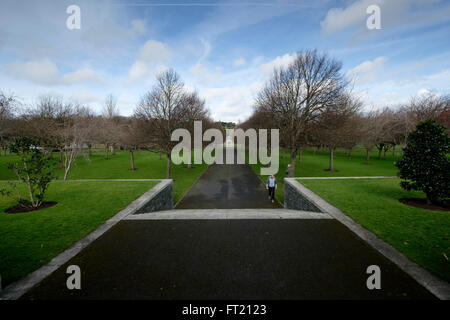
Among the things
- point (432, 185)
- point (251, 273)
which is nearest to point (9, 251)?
point (251, 273)

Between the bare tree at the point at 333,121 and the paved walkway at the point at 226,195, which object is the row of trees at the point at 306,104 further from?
the paved walkway at the point at 226,195

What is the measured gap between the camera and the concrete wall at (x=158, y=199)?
26.9ft

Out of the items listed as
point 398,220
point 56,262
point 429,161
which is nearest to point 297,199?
point 398,220

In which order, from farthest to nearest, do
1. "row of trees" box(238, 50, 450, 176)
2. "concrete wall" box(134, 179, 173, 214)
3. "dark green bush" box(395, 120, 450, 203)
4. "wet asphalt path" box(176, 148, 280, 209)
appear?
"row of trees" box(238, 50, 450, 176) → "wet asphalt path" box(176, 148, 280, 209) → "concrete wall" box(134, 179, 173, 214) → "dark green bush" box(395, 120, 450, 203)

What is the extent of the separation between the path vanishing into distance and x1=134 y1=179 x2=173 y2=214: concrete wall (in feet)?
6.54

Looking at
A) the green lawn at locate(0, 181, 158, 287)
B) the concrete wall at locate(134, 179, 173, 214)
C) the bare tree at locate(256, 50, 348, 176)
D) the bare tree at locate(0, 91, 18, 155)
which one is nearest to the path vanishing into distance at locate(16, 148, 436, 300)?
the green lawn at locate(0, 181, 158, 287)

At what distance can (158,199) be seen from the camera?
9.51 metres

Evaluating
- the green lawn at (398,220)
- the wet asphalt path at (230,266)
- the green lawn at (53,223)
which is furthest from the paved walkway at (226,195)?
the wet asphalt path at (230,266)

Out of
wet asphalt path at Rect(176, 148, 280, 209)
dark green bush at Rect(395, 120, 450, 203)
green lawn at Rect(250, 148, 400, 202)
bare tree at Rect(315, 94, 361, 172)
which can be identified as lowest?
wet asphalt path at Rect(176, 148, 280, 209)

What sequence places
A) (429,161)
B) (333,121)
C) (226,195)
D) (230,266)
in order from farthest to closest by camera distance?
(333,121), (226,195), (429,161), (230,266)

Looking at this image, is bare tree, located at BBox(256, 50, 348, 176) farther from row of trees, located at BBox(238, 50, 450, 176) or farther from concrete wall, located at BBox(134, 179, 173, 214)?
concrete wall, located at BBox(134, 179, 173, 214)

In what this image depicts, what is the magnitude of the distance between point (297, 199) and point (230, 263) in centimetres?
682

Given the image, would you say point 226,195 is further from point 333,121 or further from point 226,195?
point 333,121

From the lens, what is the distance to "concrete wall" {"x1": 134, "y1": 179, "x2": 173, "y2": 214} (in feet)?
26.9
